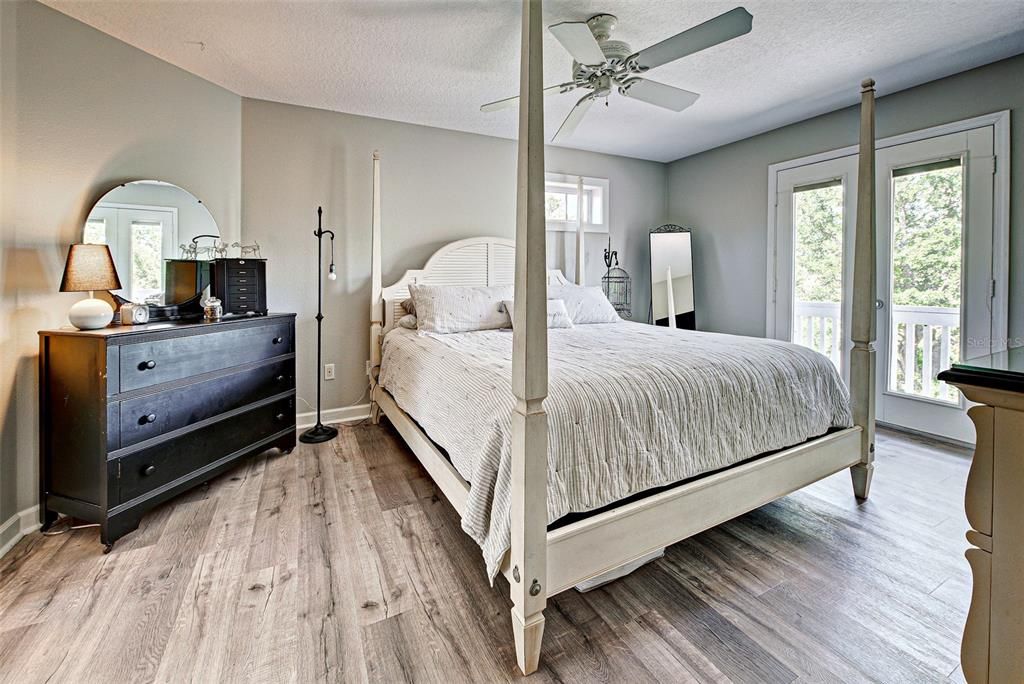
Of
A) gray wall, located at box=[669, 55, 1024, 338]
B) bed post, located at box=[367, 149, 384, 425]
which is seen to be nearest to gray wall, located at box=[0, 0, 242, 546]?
bed post, located at box=[367, 149, 384, 425]

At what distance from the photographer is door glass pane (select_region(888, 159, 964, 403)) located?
2998 millimetres

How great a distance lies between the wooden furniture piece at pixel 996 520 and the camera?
72cm

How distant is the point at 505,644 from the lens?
4.50ft

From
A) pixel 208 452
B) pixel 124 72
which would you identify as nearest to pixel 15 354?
pixel 208 452

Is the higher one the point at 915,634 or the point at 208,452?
the point at 208,452

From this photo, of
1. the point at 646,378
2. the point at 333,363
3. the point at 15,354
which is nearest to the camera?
the point at 646,378

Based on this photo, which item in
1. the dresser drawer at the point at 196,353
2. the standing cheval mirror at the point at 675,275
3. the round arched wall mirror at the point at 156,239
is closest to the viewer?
the dresser drawer at the point at 196,353

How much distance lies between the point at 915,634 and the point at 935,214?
9.69 feet

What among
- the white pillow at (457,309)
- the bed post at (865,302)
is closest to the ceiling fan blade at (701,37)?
the bed post at (865,302)

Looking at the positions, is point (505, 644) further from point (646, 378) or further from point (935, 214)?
point (935, 214)

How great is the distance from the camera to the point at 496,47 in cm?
251

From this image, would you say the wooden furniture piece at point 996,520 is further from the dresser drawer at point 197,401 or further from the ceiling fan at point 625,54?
the dresser drawer at point 197,401

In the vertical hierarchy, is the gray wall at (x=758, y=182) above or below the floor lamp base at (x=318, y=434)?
above

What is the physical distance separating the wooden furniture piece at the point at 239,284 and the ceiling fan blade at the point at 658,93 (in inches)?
95.2
